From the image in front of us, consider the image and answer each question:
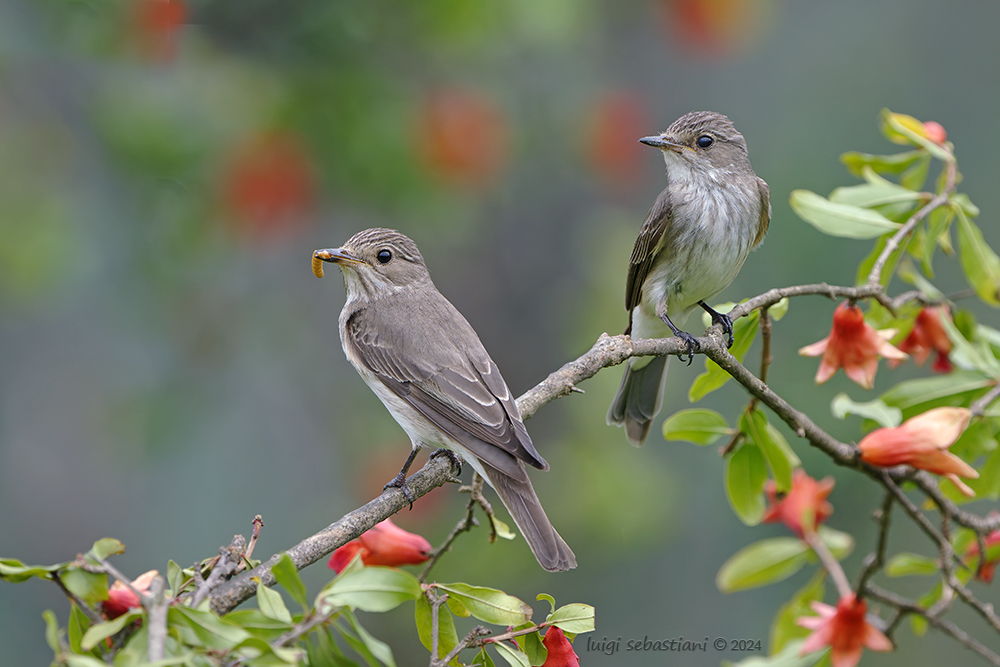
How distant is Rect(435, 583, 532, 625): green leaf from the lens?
1913 mm

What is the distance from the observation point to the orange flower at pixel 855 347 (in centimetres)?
283

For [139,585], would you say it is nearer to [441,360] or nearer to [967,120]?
[441,360]

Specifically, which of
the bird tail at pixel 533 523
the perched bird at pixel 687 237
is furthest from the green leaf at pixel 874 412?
the bird tail at pixel 533 523

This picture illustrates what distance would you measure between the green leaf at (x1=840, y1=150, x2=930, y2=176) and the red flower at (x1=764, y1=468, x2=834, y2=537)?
3.84 ft

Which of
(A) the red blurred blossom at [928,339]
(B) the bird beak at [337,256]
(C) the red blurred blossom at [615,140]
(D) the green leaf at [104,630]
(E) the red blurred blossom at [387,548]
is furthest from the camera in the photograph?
(C) the red blurred blossom at [615,140]

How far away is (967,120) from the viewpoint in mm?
9164

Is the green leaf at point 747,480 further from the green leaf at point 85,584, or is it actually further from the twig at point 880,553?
the green leaf at point 85,584

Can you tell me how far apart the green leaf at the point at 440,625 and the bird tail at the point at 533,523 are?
498mm

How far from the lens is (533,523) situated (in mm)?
2650

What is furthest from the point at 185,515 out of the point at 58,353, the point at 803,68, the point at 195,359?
the point at 803,68

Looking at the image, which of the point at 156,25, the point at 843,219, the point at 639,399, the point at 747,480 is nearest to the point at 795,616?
the point at 747,480

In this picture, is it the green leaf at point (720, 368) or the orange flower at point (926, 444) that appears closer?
the orange flower at point (926, 444)

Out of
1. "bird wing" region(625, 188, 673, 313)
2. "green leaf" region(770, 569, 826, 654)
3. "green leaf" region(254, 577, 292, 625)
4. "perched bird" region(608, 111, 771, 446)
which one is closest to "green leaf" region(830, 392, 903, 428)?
"green leaf" region(770, 569, 826, 654)

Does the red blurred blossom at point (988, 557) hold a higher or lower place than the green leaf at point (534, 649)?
lower
